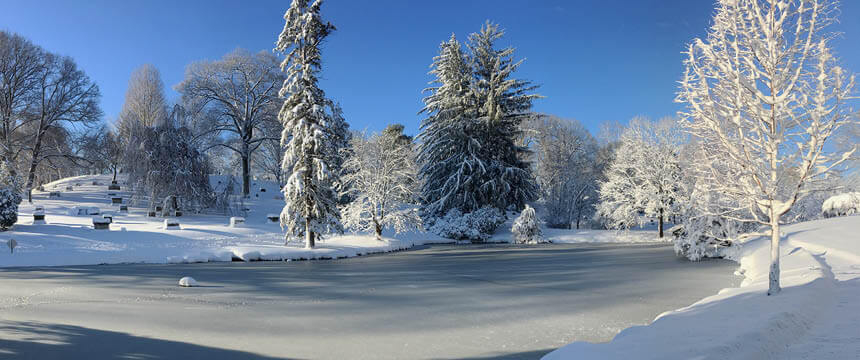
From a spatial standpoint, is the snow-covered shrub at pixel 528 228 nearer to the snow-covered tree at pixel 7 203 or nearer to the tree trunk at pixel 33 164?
the snow-covered tree at pixel 7 203

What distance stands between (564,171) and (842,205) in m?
20.2

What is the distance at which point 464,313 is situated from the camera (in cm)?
877

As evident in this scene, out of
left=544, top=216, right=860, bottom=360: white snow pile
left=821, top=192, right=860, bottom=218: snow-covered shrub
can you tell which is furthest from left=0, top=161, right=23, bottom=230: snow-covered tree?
left=821, top=192, right=860, bottom=218: snow-covered shrub

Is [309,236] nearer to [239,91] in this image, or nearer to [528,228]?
[528,228]

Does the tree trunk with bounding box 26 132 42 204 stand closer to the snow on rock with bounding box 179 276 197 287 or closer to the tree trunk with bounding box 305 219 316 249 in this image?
the tree trunk with bounding box 305 219 316 249

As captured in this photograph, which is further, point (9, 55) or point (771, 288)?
point (9, 55)

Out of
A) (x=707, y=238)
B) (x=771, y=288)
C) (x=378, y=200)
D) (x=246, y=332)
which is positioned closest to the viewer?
(x=246, y=332)

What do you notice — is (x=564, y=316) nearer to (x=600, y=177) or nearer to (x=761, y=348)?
(x=761, y=348)

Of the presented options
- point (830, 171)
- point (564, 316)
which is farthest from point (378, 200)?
point (830, 171)

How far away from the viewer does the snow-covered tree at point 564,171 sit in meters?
42.4

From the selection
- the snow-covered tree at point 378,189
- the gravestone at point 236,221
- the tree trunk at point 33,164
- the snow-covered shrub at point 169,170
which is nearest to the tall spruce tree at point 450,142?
the snow-covered tree at point 378,189

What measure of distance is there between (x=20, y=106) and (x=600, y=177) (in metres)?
→ 50.5

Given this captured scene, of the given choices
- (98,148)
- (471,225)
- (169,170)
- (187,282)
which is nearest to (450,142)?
(471,225)

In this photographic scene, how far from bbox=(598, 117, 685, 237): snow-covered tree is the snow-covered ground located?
6.51ft
